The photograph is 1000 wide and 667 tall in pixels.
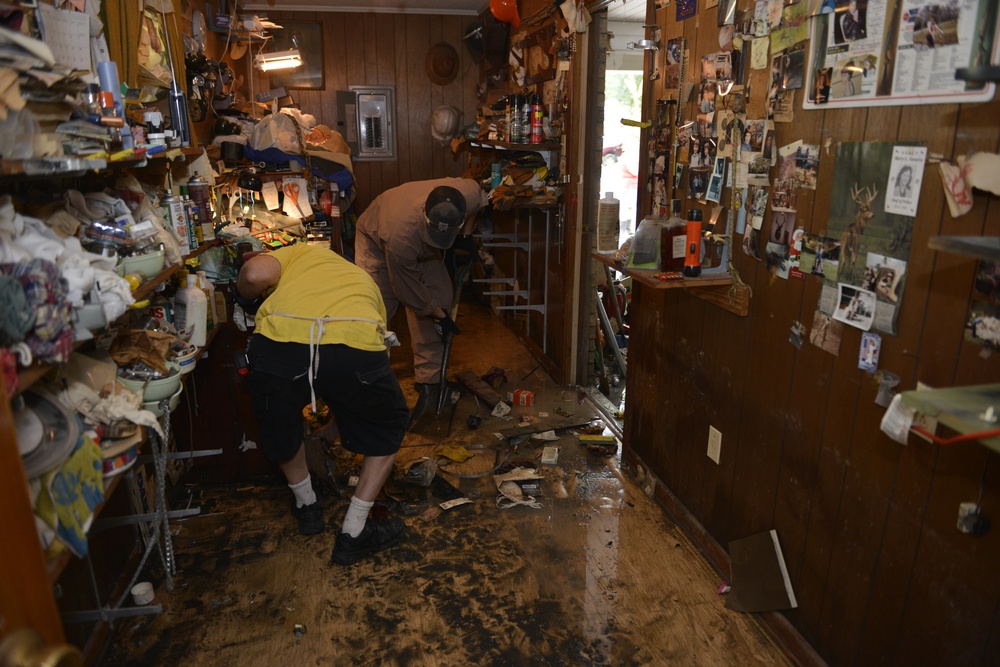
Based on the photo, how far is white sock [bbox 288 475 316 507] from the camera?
282 cm

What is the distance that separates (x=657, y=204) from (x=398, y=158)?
4.18 m

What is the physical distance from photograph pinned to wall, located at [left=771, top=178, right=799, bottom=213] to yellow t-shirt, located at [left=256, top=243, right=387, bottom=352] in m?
1.45

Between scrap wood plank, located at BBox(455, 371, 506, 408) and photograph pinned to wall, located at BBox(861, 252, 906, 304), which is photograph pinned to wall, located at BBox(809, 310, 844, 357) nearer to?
photograph pinned to wall, located at BBox(861, 252, 906, 304)

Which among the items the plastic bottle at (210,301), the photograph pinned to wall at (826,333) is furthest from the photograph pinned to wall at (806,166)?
the plastic bottle at (210,301)

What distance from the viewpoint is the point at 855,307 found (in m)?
1.77

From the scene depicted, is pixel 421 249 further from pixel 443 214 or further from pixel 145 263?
pixel 145 263

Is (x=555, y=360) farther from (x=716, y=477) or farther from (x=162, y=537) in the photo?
(x=162, y=537)

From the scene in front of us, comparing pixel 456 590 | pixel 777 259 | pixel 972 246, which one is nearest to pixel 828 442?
pixel 777 259

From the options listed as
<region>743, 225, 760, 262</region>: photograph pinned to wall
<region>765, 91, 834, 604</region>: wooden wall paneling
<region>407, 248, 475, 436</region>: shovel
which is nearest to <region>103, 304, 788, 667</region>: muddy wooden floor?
<region>765, 91, 834, 604</region>: wooden wall paneling

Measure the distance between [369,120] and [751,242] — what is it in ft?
16.3

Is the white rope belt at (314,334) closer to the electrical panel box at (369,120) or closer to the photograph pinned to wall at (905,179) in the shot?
the photograph pinned to wall at (905,179)

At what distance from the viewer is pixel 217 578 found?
2500mm

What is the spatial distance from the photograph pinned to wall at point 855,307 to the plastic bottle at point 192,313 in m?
2.13

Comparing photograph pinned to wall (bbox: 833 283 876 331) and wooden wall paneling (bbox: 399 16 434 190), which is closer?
photograph pinned to wall (bbox: 833 283 876 331)
